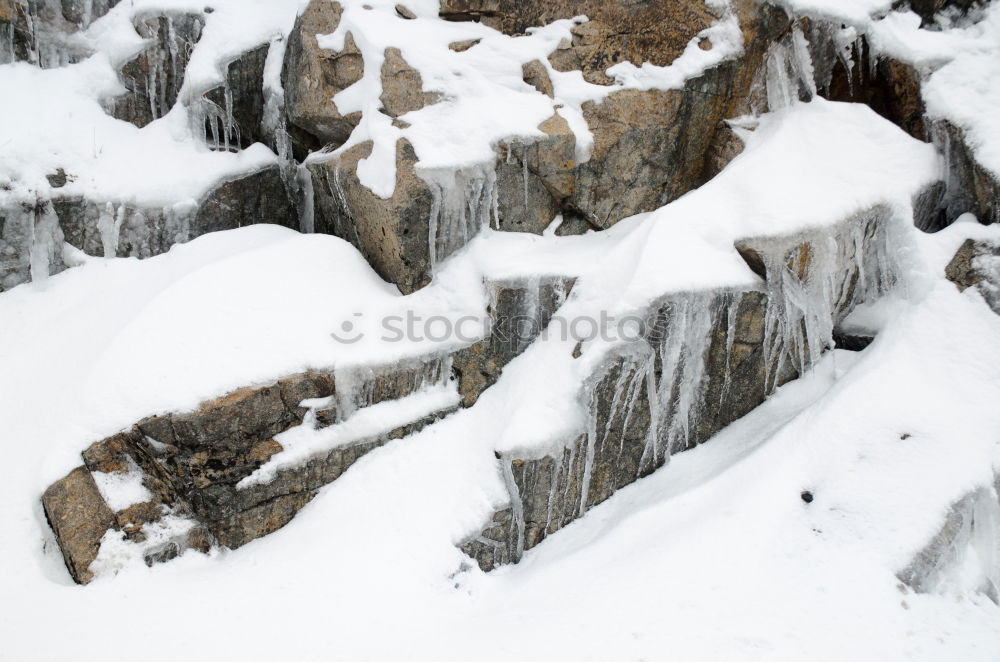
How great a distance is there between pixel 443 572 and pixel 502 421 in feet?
5.55

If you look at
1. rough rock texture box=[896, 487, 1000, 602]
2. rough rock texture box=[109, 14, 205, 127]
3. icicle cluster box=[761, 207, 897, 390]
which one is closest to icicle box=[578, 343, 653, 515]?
icicle cluster box=[761, 207, 897, 390]

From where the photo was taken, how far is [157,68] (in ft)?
34.2

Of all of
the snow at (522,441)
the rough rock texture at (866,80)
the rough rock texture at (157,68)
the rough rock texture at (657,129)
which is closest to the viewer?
the snow at (522,441)

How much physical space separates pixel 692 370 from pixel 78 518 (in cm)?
638

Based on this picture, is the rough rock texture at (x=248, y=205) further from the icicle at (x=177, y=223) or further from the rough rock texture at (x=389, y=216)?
the rough rock texture at (x=389, y=216)

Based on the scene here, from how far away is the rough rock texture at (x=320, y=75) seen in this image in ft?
29.7

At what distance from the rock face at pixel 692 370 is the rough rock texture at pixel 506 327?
1084 millimetres

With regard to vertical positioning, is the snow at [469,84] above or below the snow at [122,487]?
above

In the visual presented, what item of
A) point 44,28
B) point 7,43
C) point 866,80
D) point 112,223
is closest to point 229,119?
point 112,223

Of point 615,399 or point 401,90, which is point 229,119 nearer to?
point 401,90

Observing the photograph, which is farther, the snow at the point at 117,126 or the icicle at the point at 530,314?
the snow at the point at 117,126

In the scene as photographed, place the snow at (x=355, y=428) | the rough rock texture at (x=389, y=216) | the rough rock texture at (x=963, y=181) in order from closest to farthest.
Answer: the snow at (x=355, y=428) < the rough rock texture at (x=963, y=181) < the rough rock texture at (x=389, y=216)

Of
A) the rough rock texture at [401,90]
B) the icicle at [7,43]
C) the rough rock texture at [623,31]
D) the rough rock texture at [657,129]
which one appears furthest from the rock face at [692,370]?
the icicle at [7,43]

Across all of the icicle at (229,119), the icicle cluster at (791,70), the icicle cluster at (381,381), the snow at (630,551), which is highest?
the icicle cluster at (791,70)
